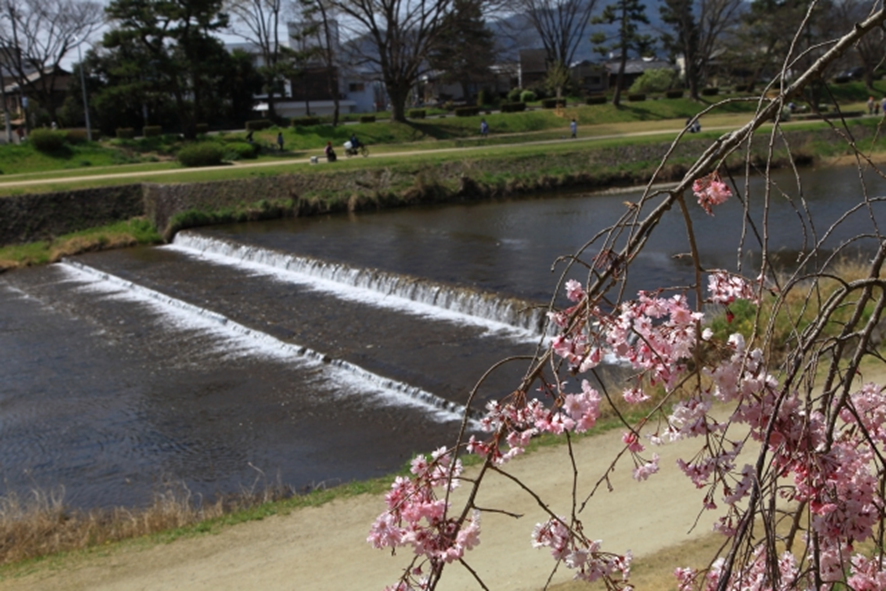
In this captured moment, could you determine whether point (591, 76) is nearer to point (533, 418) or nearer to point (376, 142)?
point (376, 142)

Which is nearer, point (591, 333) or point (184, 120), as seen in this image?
point (591, 333)

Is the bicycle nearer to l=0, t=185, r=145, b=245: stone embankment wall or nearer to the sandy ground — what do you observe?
l=0, t=185, r=145, b=245: stone embankment wall

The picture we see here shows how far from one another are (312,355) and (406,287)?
3677 mm

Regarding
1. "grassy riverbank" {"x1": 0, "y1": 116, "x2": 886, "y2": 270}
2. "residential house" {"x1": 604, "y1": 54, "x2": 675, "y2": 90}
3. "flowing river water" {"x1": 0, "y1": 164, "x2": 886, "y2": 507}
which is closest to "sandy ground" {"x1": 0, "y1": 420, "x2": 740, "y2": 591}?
"flowing river water" {"x1": 0, "y1": 164, "x2": 886, "y2": 507}

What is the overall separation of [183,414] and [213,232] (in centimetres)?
1600

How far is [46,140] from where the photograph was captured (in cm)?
4172

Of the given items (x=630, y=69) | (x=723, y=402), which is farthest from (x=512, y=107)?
(x=723, y=402)

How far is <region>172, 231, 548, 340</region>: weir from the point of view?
1490 cm

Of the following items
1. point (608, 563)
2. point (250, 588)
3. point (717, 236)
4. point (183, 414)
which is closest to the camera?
point (608, 563)

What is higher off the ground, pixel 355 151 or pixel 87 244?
pixel 355 151

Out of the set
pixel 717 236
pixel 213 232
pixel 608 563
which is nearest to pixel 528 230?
pixel 717 236

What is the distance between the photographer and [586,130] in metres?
48.9

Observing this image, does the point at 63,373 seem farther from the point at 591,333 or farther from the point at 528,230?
the point at 591,333

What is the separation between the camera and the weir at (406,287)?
48.9 feet
